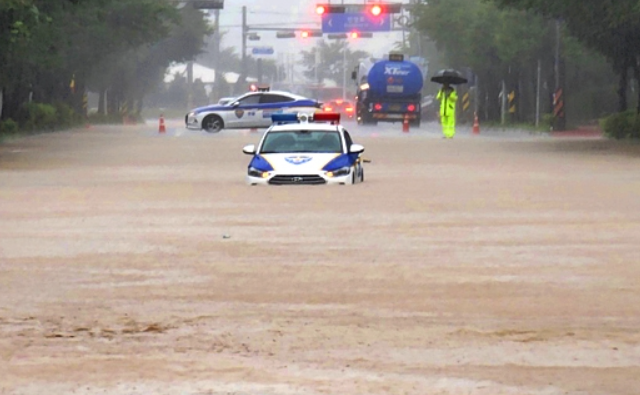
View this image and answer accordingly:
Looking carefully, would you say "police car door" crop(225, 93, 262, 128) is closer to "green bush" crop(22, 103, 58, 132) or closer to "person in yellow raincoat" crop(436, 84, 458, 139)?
"green bush" crop(22, 103, 58, 132)

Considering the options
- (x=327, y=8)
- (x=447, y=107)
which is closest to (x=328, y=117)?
(x=447, y=107)

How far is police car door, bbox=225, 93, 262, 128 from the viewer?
2386 inches

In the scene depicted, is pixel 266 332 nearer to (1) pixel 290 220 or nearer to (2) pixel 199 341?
(2) pixel 199 341

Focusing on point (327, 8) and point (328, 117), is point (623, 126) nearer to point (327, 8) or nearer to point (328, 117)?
point (328, 117)

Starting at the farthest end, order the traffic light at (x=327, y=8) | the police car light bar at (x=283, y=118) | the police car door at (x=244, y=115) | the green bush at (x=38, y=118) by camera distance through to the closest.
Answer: the traffic light at (x=327, y=8) < the green bush at (x=38, y=118) < the police car door at (x=244, y=115) < the police car light bar at (x=283, y=118)

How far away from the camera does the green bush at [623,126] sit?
167ft

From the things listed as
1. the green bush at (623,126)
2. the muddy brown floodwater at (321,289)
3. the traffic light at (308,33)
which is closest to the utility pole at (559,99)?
the green bush at (623,126)

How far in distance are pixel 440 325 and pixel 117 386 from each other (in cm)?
313

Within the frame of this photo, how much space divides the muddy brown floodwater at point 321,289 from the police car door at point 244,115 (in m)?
31.7

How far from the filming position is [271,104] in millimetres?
60469

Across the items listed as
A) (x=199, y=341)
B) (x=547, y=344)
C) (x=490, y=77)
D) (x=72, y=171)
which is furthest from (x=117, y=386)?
(x=490, y=77)

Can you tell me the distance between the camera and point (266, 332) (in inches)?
467

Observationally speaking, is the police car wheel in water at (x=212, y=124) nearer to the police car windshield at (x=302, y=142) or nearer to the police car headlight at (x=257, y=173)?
the police car windshield at (x=302, y=142)

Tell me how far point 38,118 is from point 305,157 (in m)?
37.2
